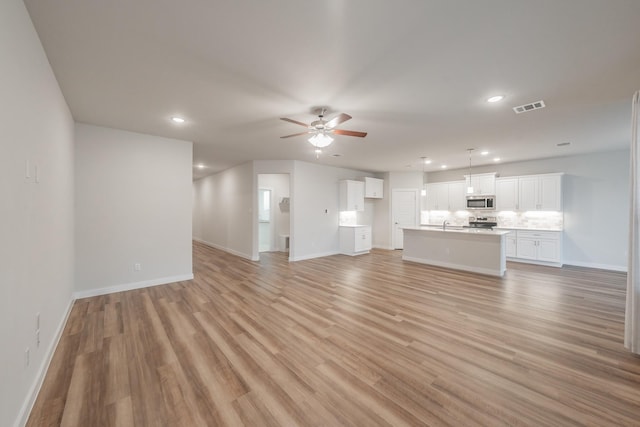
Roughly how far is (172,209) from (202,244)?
517 centimetres

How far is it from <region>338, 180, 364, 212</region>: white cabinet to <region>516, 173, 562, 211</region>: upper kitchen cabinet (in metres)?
4.54

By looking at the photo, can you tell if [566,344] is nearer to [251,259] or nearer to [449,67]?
[449,67]

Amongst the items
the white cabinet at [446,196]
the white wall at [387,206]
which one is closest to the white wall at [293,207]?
the white wall at [387,206]

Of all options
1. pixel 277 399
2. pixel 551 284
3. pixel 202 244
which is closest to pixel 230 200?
pixel 202 244

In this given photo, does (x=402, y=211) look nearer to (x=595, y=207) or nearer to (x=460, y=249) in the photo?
(x=460, y=249)

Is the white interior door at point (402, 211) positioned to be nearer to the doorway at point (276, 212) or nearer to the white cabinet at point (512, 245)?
the white cabinet at point (512, 245)

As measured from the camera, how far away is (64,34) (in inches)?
76.3

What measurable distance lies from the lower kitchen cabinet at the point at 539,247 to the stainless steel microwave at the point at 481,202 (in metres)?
1.01

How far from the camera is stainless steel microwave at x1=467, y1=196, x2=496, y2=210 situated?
7.25m

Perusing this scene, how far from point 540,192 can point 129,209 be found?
31.6ft

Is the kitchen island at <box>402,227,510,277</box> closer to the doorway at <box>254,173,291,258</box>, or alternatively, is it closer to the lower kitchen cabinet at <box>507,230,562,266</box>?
the lower kitchen cabinet at <box>507,230,562,266</box>

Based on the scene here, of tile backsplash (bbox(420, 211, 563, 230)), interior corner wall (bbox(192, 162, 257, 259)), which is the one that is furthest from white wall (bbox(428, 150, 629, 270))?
interior corner wall (bbox(192, 162, 257, 259))

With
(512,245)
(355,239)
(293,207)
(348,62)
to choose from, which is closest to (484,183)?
(512,245)

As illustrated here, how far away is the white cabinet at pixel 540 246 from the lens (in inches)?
242
